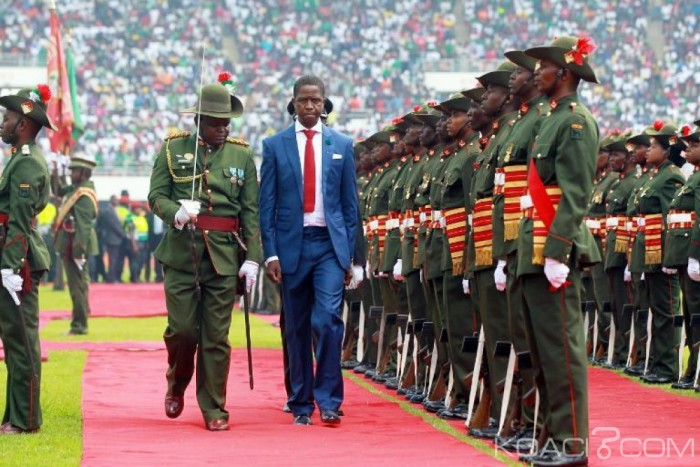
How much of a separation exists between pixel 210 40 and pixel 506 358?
44.0m

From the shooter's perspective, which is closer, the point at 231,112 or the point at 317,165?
the point at 231,112

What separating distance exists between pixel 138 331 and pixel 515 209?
1331 centimetres

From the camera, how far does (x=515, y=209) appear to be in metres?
9.26

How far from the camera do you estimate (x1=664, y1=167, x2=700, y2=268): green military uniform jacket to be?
45.2 feet

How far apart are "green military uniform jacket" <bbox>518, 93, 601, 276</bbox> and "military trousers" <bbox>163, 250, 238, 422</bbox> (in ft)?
9.03

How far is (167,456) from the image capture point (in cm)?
906

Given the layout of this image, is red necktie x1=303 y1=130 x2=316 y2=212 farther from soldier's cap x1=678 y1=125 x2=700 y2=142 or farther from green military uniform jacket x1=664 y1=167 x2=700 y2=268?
green military uniform jacket x1=664 y1=167 x2=700 y2=268

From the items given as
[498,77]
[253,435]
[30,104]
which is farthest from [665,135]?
[30,104]

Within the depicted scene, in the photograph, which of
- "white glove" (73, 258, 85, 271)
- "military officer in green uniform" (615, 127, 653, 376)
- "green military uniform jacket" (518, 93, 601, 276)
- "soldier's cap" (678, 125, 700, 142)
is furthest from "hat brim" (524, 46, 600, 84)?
"white glove" (73, 258, 85, 271)

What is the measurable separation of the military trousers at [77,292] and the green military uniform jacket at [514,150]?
11.6 m

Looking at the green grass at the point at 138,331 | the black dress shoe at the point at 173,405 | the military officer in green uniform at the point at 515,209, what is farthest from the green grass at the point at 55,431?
the green grass at the point at 138,331

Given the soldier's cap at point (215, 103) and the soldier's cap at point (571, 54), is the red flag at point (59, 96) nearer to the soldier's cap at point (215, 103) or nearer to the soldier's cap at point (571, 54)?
the soldier's cap at point (215, 103)

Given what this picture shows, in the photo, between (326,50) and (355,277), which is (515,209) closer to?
(355,277)

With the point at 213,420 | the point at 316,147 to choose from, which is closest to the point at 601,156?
the point at 316,147
